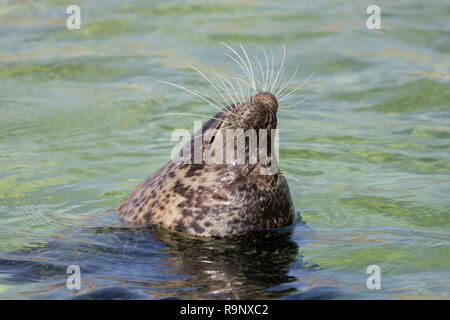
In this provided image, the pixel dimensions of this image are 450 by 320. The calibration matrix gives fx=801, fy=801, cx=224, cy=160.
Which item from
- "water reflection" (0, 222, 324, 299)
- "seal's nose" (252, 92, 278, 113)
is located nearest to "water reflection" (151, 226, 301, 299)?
"water reflection" (0, 222, 324, 299)

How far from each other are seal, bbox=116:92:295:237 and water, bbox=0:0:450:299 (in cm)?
13

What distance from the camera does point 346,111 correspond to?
33.7 ft

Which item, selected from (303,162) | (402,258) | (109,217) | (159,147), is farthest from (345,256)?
(159,147)

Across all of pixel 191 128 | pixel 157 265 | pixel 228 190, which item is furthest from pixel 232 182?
pixel 191 128

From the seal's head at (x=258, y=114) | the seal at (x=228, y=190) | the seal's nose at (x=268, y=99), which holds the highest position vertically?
the seal's nose at (x=268, y=99)

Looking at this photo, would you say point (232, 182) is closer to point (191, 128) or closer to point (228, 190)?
point (228, 190)

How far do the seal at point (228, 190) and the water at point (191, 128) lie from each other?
134mm

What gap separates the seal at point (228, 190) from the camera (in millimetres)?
5602

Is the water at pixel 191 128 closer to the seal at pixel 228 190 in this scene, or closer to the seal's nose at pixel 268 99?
the seal at pixel 228 190

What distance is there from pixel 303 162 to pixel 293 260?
3.07 metres

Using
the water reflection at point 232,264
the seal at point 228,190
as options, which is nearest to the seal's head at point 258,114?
the seal at point 228,190

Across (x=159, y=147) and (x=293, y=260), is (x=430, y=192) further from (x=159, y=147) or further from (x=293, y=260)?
(x=159, y=147)

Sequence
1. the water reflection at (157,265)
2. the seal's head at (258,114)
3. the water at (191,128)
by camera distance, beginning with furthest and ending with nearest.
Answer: the seal's head at (258,114) < the water at (191,128) < the water reflection at (157,265)

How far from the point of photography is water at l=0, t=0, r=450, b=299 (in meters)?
5.14
